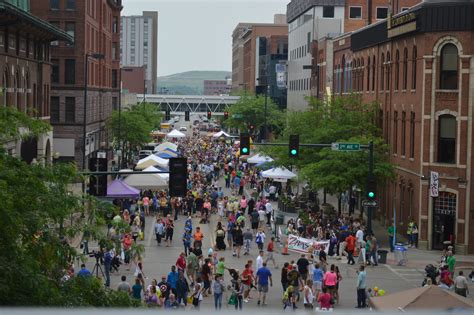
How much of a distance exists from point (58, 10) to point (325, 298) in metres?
51.7

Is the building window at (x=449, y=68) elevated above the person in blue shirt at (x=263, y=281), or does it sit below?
above

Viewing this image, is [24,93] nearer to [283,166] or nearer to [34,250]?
[283,166]

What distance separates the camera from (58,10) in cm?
7244

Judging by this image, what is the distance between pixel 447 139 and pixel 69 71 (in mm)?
38603

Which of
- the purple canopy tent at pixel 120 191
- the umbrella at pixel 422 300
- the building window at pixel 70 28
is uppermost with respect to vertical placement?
the building window at pixel 70 28

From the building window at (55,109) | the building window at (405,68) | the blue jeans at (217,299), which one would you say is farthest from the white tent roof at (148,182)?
the building window at (55,109)

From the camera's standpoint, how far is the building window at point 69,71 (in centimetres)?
7362

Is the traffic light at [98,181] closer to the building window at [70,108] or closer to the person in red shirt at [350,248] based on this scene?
the person in red shirt at [350,248]

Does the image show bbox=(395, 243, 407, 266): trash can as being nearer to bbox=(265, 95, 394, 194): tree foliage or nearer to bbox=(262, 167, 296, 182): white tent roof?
bbox=(265, 95, 394, 194): tree foliage

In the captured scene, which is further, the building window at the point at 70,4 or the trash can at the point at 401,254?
the building window at the point at 70,4

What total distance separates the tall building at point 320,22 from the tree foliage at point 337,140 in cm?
3496

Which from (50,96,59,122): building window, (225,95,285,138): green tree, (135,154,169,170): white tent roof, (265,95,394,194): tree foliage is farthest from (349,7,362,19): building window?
(135,154,169,170): white tent roof

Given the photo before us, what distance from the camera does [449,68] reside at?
1649 inches

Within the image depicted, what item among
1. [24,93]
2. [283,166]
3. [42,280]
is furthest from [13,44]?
[42,280]
